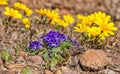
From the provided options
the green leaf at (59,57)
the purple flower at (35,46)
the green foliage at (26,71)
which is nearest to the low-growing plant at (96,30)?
the green leaf at (59,57)

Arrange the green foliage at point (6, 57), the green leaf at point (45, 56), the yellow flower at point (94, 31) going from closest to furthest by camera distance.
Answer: the green foliage at point (6, 57) < the green leaf at point (45, 56) < the yellow flower at point (94, 31)

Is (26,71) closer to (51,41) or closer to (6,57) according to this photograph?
(6,57)

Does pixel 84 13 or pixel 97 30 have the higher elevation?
pixel 97 30

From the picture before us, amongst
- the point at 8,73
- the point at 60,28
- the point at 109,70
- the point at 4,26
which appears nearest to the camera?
the point at 8,73

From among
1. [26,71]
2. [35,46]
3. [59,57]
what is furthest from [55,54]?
[26,71]

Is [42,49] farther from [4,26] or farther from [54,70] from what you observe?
[4,26]

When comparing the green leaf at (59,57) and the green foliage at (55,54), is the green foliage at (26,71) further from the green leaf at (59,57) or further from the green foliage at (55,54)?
the green leaf at (59,57)

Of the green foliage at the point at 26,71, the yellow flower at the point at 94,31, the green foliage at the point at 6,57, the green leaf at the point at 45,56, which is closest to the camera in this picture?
the green foliage at the point at 26,71

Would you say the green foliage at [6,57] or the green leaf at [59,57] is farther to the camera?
the green leaf at [59,57]

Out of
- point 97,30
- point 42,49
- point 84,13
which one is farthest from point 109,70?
point 84,13
